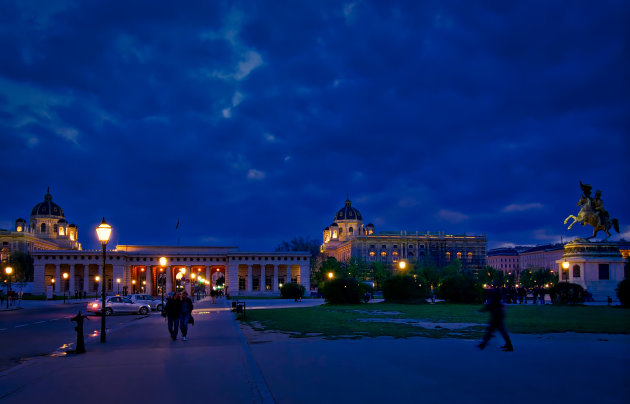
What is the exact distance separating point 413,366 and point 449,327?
32.8 feet

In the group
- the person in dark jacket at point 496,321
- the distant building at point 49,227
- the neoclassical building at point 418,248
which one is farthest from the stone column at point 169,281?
the person in dark jacket at point 496,321

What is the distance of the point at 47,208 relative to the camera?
17025 cm

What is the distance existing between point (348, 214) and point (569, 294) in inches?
5359

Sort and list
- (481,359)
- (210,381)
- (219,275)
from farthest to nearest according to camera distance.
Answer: (219,275) → (481,359) → (210,381)

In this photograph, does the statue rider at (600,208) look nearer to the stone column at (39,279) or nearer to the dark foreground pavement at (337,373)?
the dark foreground pavement at (337,373)

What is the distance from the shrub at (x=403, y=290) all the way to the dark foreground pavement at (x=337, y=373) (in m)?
29.7

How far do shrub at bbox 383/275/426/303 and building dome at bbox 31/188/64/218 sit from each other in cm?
15178

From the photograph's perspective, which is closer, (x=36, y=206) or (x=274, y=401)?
(x=274, y=401)

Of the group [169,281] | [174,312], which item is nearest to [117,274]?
[169,281]

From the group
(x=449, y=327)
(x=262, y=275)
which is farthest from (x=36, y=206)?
(x=449, y=327)

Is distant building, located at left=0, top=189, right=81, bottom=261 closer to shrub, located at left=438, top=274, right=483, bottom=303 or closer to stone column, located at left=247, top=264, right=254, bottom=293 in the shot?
stone column, located at left=247, top=264, right=254, bottom=293

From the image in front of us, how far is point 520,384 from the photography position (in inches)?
357

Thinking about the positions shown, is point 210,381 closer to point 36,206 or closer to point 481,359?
point 481,359

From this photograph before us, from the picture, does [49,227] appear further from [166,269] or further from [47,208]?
[166,269]
